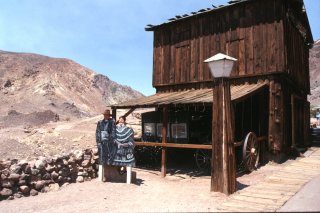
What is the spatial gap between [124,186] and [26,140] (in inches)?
819

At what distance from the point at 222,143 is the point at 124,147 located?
351 cm

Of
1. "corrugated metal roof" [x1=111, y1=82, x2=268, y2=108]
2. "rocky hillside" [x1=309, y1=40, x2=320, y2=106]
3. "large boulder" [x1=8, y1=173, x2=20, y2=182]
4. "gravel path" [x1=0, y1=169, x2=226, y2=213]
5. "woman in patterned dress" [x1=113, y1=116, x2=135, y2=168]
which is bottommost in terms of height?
"gravel path" [x1=0, y1=169, x2=226, y2=213]

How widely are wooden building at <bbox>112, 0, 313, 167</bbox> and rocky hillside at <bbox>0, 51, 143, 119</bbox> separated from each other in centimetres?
3054

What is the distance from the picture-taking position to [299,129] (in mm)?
19188

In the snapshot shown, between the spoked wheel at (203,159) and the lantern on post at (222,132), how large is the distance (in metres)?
4.94

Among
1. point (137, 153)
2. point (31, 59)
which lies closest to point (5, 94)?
point (31, 59)

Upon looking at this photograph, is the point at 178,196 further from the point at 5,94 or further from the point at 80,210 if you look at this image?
the point at 5,94

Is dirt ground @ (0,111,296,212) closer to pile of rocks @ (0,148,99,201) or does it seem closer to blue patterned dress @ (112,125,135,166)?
pile of rocks @ (0,148,99,201)

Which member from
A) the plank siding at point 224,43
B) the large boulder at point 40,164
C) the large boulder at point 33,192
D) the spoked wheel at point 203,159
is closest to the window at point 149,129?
the spoked wheel at point 203,159

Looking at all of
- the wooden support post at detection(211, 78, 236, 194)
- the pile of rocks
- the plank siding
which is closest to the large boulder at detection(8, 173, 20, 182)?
the pile of rocks

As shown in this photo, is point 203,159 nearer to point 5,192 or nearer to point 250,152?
point 250,152

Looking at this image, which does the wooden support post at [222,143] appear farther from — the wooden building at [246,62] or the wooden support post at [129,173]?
→ the wooden support post at [129,173]

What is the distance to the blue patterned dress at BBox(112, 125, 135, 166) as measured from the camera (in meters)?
11.2

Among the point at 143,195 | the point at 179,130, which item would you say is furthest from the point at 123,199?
the point at 179,130
